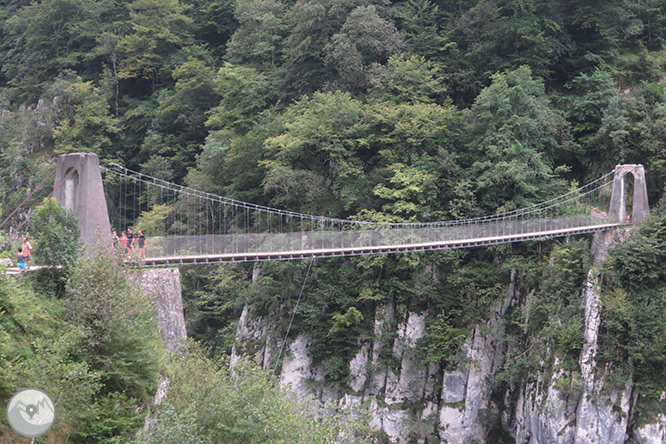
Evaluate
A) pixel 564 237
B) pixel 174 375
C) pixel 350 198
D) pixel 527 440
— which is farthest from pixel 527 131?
pixel 174 375

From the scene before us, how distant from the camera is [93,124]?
29.5 metres

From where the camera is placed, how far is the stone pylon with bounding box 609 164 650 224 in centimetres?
1942

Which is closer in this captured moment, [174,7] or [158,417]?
[158,417]

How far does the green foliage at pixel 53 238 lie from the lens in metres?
11.7

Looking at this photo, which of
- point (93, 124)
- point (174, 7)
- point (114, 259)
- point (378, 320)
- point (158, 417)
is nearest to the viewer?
point (158, 417)

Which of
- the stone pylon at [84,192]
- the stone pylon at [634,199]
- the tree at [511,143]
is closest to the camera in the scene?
the stone pylon at [84,192]

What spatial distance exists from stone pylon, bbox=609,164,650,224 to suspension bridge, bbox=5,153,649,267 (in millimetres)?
27

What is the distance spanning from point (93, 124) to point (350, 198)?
47.9 feet

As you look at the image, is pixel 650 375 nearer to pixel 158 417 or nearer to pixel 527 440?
pixel 527 440

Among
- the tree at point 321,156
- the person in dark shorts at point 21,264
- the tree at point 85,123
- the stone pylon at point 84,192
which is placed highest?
the tree at point 85,123

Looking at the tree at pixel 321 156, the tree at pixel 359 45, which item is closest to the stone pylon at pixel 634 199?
the tree at pixel 321 156

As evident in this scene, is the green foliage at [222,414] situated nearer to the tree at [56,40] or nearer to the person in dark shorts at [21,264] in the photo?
the person in dark shorts at [21,264]

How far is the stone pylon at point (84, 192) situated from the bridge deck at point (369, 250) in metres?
1.32

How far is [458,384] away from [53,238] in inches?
468
